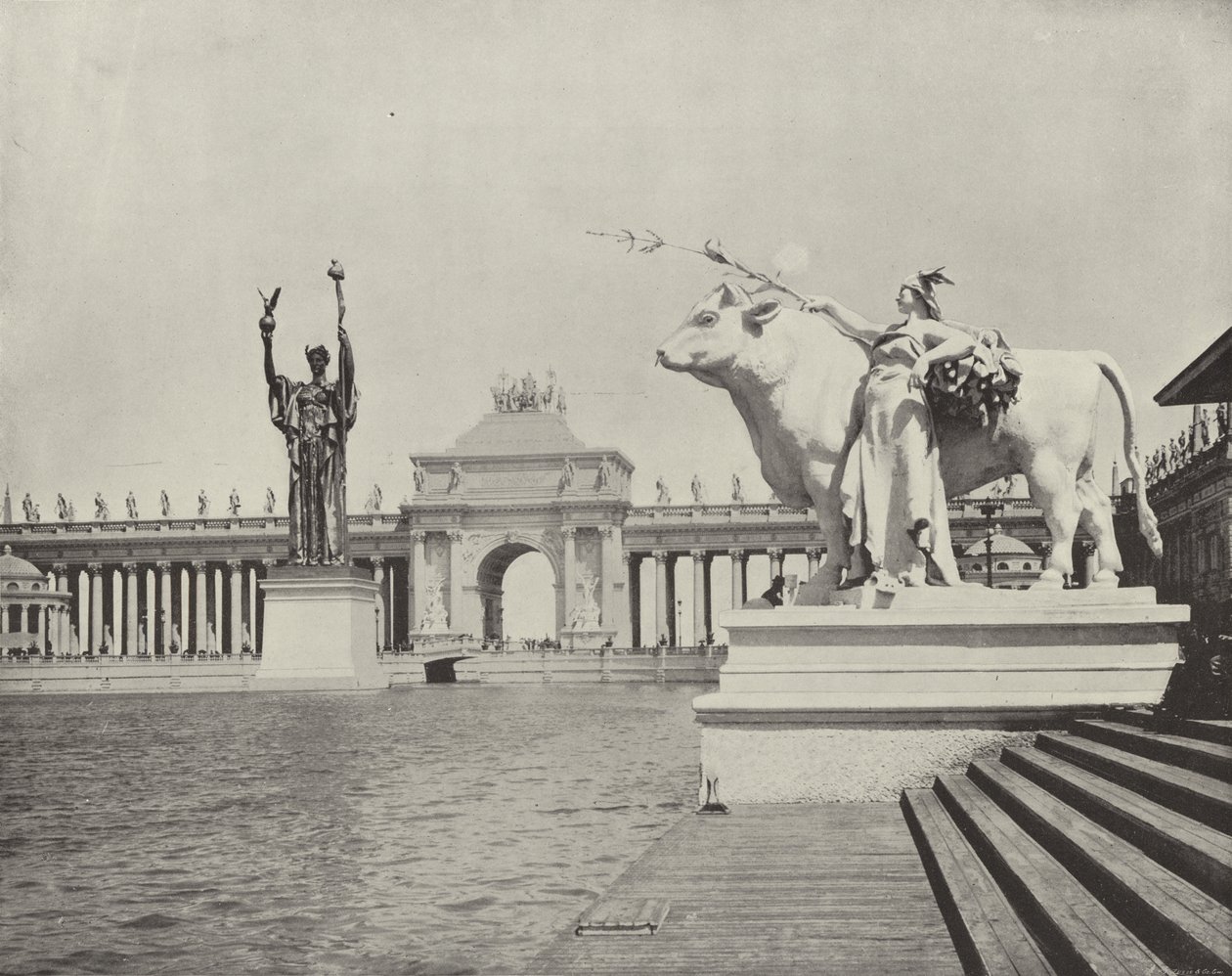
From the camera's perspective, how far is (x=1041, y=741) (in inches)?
354

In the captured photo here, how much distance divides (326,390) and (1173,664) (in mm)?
25326

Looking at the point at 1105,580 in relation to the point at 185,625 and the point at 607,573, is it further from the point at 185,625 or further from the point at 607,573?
Answer: the point at 185,625

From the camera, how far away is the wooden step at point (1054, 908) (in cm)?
428

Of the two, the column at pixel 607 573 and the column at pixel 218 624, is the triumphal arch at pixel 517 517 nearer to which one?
the column at pixel 607 573

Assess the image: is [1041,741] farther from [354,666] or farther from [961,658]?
[354,666]

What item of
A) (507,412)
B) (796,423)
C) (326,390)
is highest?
(507,412)

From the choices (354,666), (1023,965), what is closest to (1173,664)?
(1023,965)

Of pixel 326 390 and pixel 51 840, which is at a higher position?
pixel 326 390

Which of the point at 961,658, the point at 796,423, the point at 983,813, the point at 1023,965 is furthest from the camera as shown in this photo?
the point at 796,423

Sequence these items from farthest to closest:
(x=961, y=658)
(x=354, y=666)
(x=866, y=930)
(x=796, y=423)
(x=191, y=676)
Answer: (x=191, y=676) → (x=354, y=666) → (x=796, y=423) → (x=961, y=658) → (x=866, y=930)

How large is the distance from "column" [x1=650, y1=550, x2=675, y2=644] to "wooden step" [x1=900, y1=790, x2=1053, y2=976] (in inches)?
2982

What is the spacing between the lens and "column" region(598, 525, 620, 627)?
84.2 metres

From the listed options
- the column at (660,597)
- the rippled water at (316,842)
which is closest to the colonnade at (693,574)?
the column at (660,597)

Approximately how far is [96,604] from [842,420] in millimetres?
89640
